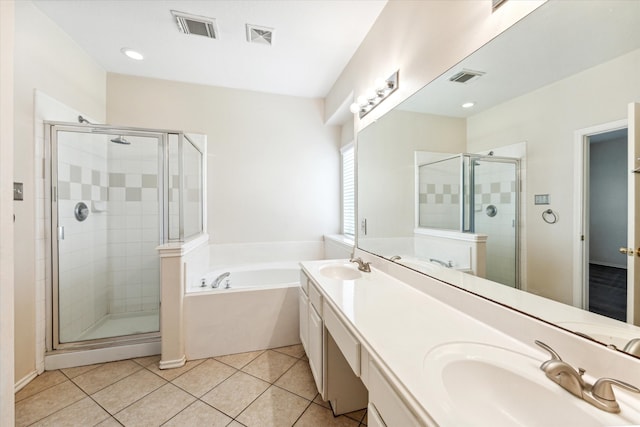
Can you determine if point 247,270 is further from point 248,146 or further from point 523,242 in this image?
point 523,242

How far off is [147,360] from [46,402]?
0.56 meters

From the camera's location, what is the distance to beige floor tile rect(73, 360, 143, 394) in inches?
67.2

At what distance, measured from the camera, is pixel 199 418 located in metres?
1.43

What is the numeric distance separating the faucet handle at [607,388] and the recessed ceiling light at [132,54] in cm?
360

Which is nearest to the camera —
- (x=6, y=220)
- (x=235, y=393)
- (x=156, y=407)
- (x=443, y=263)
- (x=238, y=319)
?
(x=6, y=220)

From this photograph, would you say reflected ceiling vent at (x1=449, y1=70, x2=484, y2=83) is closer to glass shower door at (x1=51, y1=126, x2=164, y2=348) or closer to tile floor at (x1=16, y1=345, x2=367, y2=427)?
tile floor at (x1=16, y1=345, x2=367, y2=427)

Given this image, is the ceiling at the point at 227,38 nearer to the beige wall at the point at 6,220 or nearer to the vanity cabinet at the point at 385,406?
the beige wall at the point at 6,220

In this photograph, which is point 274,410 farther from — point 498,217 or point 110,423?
point 498,217

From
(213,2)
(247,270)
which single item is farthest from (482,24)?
(247,270)

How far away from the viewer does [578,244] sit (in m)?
0.75

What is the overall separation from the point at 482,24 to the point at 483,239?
0.92 metres

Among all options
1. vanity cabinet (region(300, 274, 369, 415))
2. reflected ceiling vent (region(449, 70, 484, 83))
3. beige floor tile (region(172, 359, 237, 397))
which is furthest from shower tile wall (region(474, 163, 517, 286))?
beige floor tile (region(172, 359, 237, 397))

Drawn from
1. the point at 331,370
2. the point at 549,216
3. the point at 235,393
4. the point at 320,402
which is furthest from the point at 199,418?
the point at 549,216

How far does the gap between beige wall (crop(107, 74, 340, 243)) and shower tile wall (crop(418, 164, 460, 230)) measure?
79.3 inches
